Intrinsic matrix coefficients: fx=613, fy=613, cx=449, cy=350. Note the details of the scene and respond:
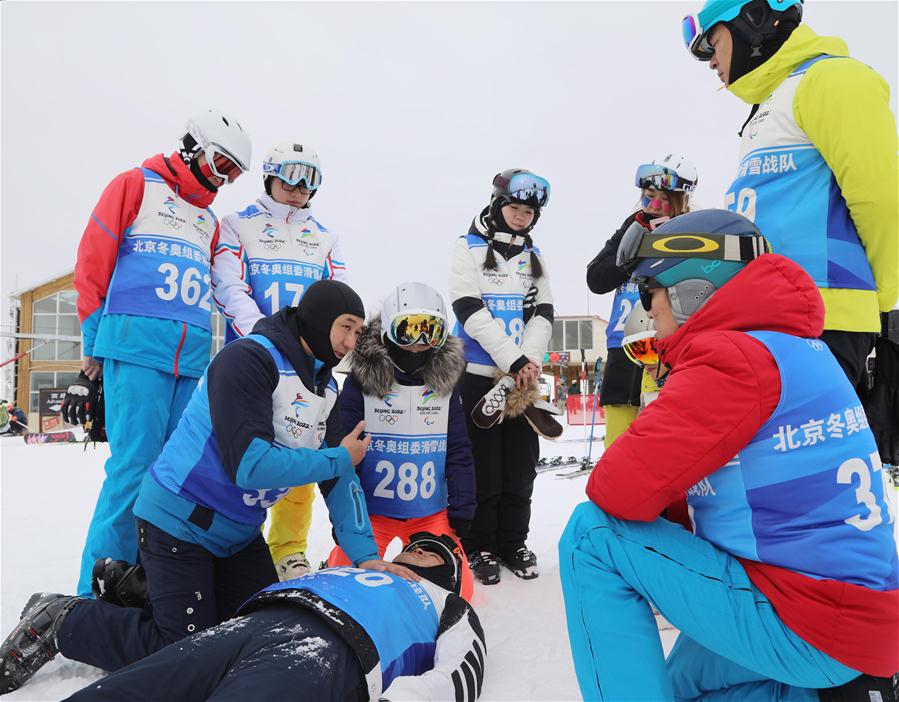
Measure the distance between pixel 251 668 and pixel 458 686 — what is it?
62cm

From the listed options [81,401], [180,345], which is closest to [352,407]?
[180,345]

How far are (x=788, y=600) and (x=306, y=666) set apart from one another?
119 cm

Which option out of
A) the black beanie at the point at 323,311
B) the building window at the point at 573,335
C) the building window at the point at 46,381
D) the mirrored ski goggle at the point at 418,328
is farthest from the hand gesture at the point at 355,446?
the building window at the point at 573,335

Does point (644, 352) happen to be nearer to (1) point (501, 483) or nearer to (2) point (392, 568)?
(2) point (392, 568)

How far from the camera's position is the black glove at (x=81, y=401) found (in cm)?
301

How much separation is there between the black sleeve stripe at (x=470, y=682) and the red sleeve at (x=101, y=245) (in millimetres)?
2414

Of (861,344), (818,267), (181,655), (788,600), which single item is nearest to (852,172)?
(818,267)

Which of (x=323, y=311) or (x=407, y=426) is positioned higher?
(x=323, y=311)

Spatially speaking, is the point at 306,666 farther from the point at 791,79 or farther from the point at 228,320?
the point at 791,79

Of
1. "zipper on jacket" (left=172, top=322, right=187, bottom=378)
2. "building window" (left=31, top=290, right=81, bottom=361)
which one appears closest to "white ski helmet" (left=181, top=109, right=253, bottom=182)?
"zipper on jacket" (left=172, top=322, right=187, bottom=378)

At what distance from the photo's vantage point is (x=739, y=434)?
140 cm

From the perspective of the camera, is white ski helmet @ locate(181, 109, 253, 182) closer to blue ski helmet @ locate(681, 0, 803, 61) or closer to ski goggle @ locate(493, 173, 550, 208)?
ski goggle @ locate(493, 173, 550, 208)

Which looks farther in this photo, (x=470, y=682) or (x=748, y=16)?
(x=748, y=16)

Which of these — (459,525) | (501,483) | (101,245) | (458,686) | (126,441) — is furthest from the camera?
(501,483)
